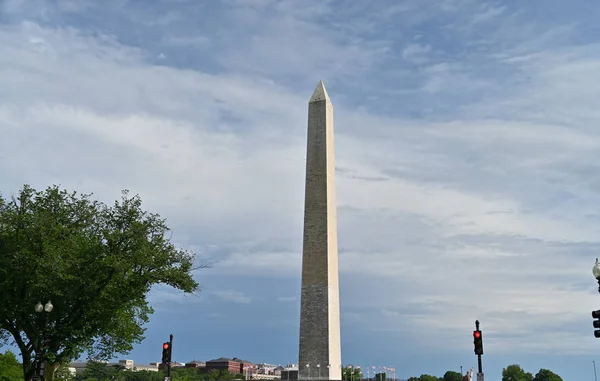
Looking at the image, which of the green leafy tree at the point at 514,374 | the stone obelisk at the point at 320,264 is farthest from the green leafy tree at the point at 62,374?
the green leafy tree at the point at 514,374

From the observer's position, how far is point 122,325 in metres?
40.4

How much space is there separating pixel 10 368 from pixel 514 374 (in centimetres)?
12026

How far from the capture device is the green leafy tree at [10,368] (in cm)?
5597

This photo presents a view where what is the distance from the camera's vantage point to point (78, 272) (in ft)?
126

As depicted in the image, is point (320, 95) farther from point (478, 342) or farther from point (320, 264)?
point (478, 342)

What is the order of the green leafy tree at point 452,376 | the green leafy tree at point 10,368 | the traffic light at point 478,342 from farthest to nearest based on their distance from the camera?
1. the green leafy tree at point 452,376
2. the green leafy tree at point 10,368
3. the traffic light at point 478,342

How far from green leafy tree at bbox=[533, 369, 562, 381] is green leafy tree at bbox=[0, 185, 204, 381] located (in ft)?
420

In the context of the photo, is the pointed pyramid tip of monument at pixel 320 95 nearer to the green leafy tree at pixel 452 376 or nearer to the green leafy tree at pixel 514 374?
the green leafy tree at pixel 514 374

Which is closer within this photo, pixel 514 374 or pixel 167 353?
pixel 167 353

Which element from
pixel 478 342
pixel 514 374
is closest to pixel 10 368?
pixel 478 342

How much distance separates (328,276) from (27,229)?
57.5ft

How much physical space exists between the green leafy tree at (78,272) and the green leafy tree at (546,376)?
127887mm

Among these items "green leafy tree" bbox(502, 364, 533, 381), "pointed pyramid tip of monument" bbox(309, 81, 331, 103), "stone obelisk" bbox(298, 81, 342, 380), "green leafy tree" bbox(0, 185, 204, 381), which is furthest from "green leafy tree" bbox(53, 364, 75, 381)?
"green leafy tree" bbox(502, 364, 533, 381)

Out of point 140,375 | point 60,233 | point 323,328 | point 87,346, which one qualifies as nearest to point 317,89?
point 323,328
